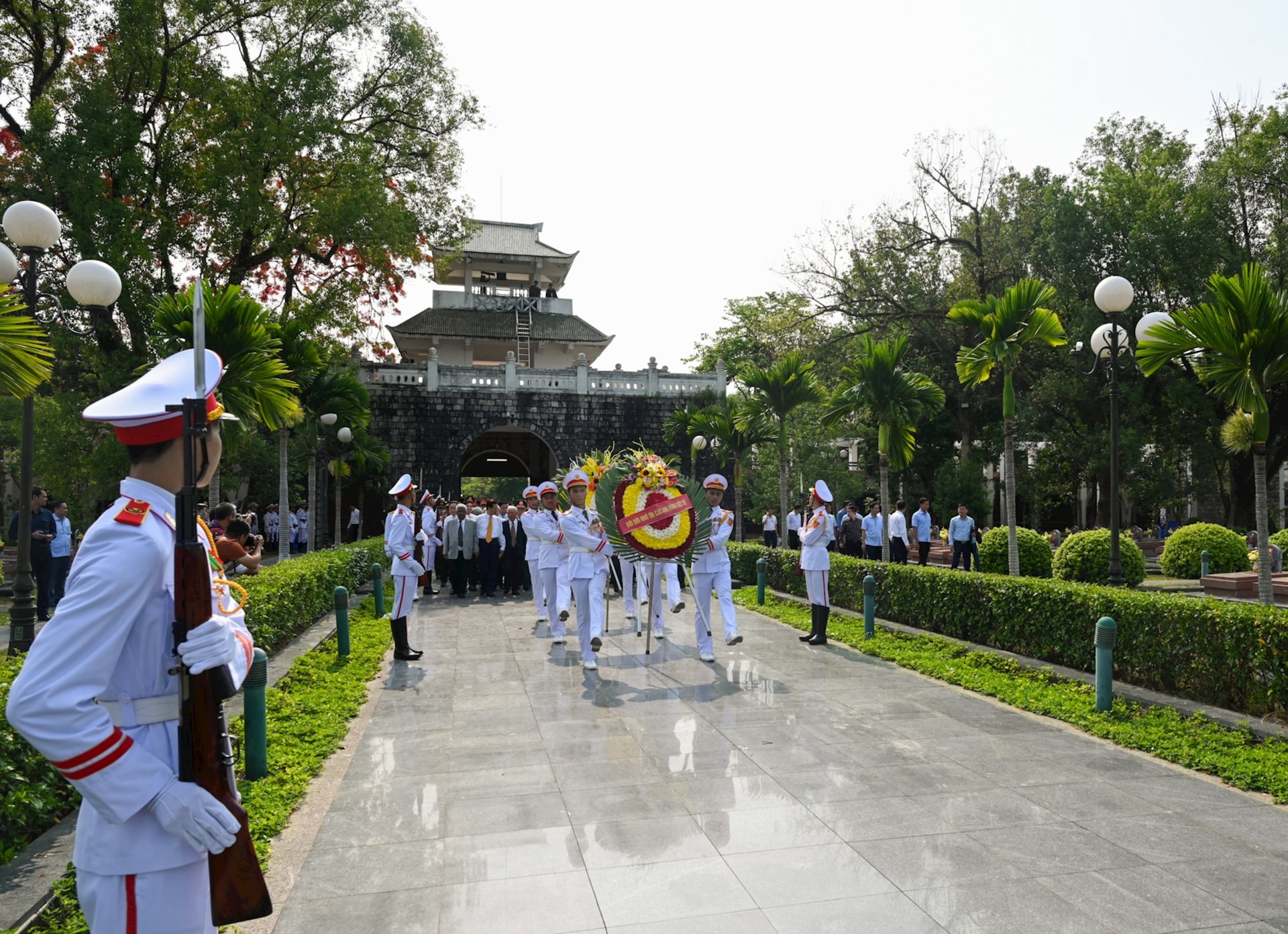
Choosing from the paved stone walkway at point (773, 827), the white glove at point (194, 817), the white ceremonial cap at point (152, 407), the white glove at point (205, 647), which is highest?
the white ceremonial cap at point (152, 407)

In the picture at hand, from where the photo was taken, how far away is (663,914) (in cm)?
379

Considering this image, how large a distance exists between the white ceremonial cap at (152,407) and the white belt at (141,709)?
0.65 m

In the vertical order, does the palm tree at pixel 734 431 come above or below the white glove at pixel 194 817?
above

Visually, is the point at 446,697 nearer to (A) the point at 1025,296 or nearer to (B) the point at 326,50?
(A) the point at 1025,296

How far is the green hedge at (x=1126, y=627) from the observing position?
21.1 feet

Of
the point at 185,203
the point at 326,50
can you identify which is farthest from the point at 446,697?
the point at 326,50

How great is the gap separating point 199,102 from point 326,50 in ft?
9.86

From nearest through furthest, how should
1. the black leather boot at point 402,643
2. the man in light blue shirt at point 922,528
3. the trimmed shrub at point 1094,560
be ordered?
the black leather boot at point 402,643 → the trimmed shrub at point 1094,560 → the man in light blue shirt at point 922,528

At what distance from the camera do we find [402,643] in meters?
9.99

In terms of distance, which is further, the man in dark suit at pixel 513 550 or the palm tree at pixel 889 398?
the man in dark suit at pixel 513 550

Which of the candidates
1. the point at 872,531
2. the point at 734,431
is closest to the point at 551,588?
the point at 872,531

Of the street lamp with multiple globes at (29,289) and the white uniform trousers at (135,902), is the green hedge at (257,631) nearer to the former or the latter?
the street lamp with multiple globes at (29,289)

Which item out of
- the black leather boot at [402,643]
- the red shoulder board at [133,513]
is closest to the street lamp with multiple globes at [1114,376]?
the black leather boot at [402,643]

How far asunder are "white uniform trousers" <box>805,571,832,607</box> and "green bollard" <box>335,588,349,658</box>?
5416 millimetres
